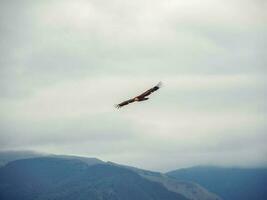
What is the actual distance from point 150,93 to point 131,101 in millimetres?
2469

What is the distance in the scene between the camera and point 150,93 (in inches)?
2756

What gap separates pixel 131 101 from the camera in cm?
7088
